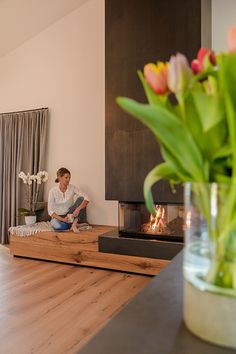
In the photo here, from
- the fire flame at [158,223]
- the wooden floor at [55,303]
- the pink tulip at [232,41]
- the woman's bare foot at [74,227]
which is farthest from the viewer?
the woman's bare foot at [74,227]

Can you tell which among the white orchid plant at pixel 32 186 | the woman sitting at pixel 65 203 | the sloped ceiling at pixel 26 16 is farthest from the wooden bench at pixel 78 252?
the sloped ceiling at pixel 26 16

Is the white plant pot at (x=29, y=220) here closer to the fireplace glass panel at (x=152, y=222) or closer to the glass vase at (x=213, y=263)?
the fireplace glass panel at (x=152, y=222)

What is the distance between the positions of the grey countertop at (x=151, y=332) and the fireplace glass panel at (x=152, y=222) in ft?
7.81

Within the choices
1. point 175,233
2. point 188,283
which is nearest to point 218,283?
point 188,283

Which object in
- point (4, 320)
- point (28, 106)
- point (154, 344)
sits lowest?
point (4, 320)

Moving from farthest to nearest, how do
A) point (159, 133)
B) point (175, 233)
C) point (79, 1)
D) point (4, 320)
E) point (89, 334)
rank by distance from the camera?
point (79, 1) < point (175, 233) < point (4, 320) < point (89, 334) < point (159, 133)

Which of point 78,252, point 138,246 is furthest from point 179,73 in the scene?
point 78,252

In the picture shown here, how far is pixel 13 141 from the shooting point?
480cm

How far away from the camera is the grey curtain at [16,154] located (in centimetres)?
456

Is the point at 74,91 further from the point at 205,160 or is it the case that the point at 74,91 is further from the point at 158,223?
the point at 205,160

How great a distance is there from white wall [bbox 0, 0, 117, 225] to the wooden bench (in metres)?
0.73

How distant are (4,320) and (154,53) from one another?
2837mm

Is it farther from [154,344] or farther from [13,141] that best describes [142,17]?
[154,344]

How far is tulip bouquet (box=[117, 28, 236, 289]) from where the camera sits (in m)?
0.52
